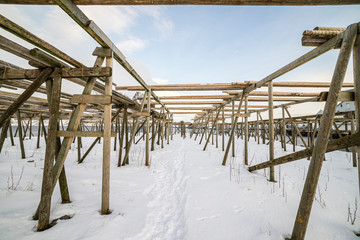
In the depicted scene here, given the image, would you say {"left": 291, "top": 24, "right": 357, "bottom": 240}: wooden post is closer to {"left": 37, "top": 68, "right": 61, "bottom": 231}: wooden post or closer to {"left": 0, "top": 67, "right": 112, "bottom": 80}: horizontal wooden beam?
{"left": 0, "top": 67, "right": 112, "bottom": 80}: horizontal wooden beam

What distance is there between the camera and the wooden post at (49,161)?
2.00 m

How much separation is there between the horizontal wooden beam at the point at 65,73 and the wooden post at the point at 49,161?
0.60 ft

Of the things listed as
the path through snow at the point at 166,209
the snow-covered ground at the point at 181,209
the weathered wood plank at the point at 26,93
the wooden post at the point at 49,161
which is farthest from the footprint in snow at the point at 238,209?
the weathered wood plank at the point at 26,93

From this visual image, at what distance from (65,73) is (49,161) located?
1.47m

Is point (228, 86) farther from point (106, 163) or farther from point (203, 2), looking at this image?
point (106, 163)

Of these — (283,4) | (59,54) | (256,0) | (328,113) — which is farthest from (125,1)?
(328,113)

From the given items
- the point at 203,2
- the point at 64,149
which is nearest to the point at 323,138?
the point at 203,2

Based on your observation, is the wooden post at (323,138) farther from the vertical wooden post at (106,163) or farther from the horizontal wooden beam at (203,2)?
the vertical wooden post at (106,163)

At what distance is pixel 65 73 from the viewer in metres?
2.31

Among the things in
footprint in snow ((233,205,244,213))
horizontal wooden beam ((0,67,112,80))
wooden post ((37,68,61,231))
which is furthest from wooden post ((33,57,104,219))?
footprint in snow ((233,205,244,213))

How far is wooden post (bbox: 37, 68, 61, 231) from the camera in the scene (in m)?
2.00

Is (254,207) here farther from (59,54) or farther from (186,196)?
(59,54)

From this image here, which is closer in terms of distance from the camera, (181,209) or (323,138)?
(323,138)

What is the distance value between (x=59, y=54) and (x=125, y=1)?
4.67 ft
